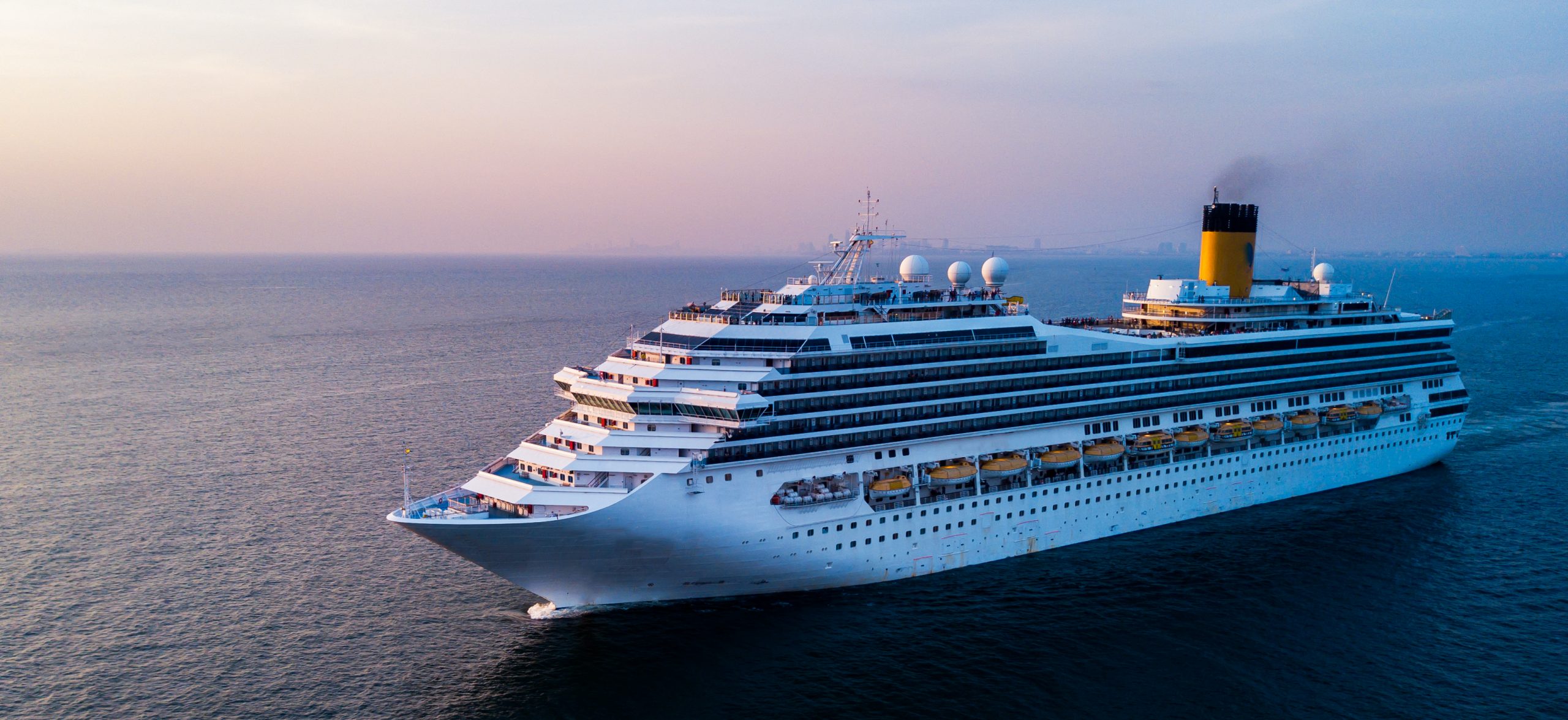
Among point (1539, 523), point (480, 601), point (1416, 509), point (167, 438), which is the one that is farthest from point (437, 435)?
point (1539, 523)

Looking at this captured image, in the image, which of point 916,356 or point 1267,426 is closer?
point 916,356

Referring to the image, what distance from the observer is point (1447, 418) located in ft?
195

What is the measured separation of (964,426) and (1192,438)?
1396 cm

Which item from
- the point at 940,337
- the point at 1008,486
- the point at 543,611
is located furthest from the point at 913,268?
the point at 543,611

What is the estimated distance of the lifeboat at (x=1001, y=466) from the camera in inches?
1668

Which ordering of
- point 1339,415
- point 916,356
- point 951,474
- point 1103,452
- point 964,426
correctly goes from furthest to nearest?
point 1339,415, point 1103,452, point 964,426, point 916,356, point 951,474

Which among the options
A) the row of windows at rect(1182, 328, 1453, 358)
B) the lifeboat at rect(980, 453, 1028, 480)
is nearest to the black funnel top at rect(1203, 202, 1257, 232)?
the row of windows at rect(1182, 328, 1453, 358)

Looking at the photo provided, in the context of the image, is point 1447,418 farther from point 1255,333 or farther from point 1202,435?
point 1202,435

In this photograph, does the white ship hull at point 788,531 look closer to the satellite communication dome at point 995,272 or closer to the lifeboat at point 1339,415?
the lifeboat at point 1339,415

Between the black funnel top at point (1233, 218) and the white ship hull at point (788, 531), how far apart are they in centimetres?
1532

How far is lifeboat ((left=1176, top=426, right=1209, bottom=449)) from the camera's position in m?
48.2

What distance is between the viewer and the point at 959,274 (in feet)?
160

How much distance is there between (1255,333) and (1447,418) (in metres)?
16.9

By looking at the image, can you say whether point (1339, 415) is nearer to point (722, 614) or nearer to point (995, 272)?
point (995, 272)
